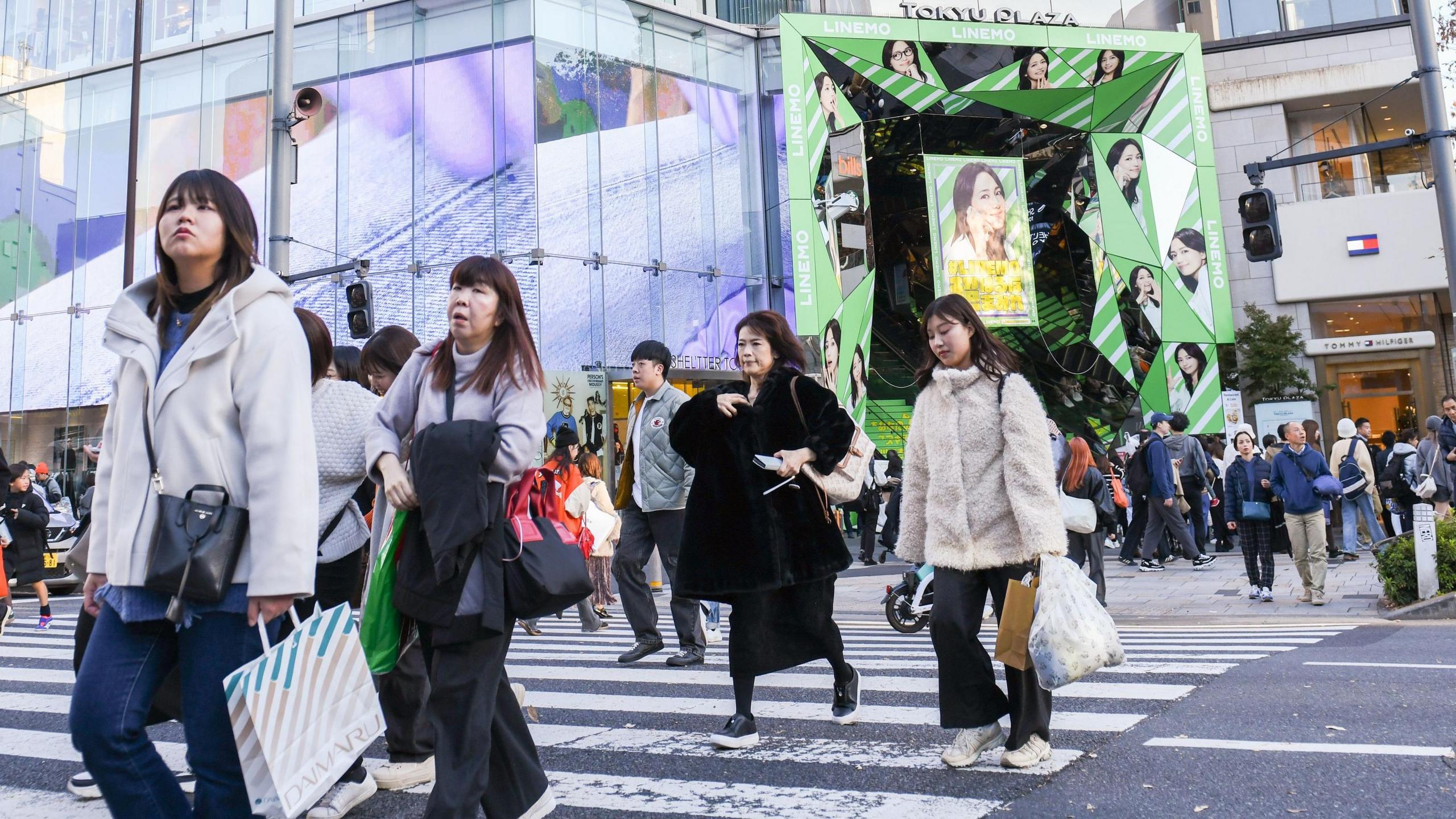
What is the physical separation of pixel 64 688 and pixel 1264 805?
6628 mm

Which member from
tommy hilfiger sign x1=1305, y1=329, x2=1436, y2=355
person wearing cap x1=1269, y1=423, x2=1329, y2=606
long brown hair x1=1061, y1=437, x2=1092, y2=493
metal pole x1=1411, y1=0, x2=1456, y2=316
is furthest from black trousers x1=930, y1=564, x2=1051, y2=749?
tommy hilfiger sign x1=1305, y1=329, x2=1436, y2=355

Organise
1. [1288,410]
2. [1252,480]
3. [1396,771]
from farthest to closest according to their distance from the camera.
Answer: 1. [1288,410]
2. [1252,480]
3. [1396,771]

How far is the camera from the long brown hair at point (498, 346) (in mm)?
3174

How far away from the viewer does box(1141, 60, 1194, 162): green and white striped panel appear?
3109cm

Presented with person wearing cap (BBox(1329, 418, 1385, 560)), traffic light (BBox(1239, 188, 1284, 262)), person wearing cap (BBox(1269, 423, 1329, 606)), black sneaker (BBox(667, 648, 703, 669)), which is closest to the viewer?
black sneaker (BBox(667, 648, 703, 669))

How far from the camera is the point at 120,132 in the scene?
2902 cm

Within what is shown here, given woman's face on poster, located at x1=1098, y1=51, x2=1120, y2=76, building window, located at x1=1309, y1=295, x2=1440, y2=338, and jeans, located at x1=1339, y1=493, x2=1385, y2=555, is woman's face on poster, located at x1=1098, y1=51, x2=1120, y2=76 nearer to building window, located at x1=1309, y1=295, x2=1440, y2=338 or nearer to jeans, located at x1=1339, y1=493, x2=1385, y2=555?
building window, located at x1=1309, y1=295, x2=1440, y2=338

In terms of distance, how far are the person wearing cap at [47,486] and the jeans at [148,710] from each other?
19.9m

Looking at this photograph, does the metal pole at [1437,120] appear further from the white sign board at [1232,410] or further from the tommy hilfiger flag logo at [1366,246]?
the tommy hilfiger flag logo at [1366,246]

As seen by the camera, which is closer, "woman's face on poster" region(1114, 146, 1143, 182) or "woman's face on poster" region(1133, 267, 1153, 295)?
"woman's face on poster" region(1133, 267, 1153, 295)

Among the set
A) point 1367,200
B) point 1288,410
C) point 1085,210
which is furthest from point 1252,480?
point 1367,200

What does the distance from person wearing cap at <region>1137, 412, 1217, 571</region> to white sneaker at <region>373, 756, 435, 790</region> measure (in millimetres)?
12471

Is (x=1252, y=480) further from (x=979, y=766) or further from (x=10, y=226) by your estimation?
(x=10, y=226)

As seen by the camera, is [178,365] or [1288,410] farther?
[1288,410]
